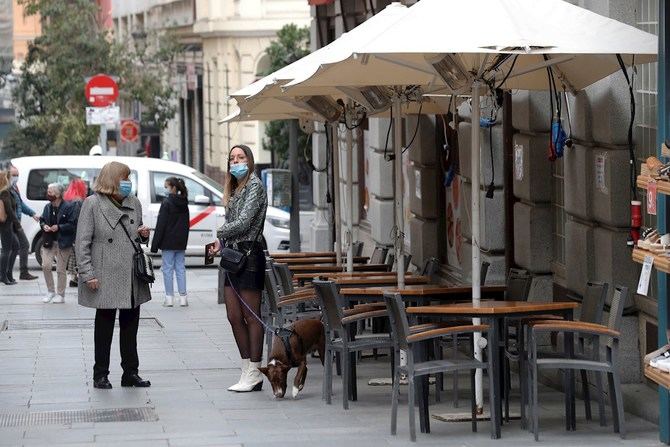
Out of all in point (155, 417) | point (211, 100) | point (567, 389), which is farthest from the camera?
point (211, 100)

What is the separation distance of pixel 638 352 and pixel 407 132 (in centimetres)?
788

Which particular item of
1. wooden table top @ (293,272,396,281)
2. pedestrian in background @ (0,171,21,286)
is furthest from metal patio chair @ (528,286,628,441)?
pedestrian in background @ (0,171,21,286)

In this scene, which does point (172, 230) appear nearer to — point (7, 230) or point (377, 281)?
point (7, 230)

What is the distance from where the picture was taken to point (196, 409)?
11.1 metres

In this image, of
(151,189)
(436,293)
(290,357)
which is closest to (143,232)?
(290,357)

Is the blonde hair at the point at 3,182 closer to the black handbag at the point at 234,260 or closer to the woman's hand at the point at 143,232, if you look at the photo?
the woman's hand at the point at 143,232

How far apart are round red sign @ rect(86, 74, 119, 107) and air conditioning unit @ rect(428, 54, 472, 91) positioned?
2745 centimetres

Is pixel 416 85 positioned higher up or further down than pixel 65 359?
higher up

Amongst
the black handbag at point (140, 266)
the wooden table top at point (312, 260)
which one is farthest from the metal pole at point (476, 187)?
the wooden table top at point (312, 260)

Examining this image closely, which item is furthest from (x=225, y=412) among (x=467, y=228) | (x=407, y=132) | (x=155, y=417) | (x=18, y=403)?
(x=407, y=132)

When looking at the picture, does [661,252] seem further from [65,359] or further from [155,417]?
[65,359]

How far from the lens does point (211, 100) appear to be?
49875 millimetres

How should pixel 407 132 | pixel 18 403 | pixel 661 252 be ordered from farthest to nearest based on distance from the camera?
pixel 407 132, pixel 18 403, pixel 661 252

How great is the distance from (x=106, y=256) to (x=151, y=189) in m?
15.6
